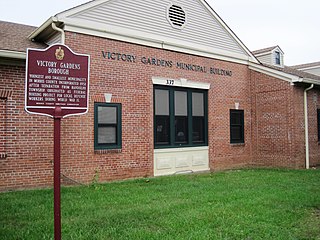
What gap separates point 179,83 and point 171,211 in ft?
21.7

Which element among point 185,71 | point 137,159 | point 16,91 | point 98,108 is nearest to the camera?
point 16,91

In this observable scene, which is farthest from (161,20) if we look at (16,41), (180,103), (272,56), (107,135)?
(272,56)

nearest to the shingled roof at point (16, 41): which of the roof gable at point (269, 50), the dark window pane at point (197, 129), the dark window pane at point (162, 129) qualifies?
the dark window pane at point (162, 129)

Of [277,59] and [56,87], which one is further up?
[277,59]

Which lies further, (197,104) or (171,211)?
(197,104)

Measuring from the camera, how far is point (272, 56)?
1820cm

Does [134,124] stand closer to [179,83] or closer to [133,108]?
[133,108]

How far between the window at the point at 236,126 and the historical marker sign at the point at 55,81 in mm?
10553

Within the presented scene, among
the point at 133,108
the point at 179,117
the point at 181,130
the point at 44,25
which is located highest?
the point at 44,25

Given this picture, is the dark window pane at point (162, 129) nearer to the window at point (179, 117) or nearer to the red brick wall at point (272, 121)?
the window at point (179, 117)

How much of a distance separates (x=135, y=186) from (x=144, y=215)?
128 inches

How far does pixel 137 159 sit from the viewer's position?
10.7m

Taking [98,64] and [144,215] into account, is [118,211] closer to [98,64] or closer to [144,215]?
[144,215]

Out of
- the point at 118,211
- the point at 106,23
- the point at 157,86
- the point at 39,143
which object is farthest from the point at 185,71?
the point at 118,211
